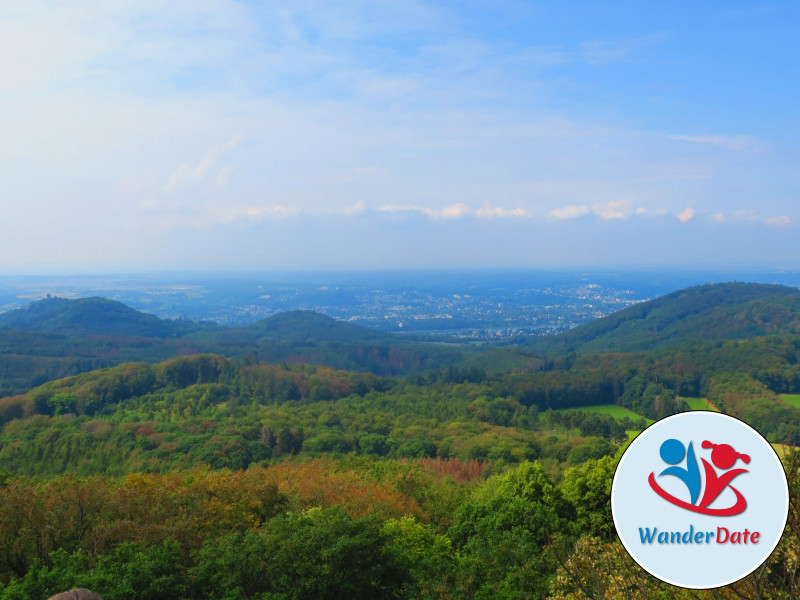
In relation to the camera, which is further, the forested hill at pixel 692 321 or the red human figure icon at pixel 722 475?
the forested hill at pixel 692 321

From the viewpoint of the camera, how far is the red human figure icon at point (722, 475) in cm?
466

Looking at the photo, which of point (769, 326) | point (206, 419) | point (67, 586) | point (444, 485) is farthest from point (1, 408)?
point (769, 326)

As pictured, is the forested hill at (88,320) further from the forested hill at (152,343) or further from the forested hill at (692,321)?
the forested hill at (692,321)

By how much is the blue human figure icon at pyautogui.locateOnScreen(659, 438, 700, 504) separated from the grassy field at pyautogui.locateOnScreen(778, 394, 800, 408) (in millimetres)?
74229

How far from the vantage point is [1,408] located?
5253 cm

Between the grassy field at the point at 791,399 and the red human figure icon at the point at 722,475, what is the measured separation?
74005 mm

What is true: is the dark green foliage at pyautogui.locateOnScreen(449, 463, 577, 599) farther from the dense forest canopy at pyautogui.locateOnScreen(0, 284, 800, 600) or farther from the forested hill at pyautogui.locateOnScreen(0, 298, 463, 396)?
the forested hill at pyautogui.locateOnScreen(0, 298, 463, 396)

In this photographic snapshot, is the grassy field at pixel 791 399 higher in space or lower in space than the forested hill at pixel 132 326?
lower

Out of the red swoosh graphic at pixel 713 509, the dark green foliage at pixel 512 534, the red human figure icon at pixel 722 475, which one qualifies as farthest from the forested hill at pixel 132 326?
the red human figure icon at pixel 722 475

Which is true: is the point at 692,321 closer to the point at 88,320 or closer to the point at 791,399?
the point at 791,399

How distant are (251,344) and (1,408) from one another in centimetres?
6971

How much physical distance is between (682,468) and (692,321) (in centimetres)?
14393

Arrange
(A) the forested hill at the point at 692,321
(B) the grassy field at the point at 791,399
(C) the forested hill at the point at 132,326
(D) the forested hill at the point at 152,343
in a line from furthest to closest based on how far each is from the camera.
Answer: (C) the forested hill at the point at 132,326 < (A) the forested hill at the point at 692,321 < (D) the forested hill at the point at 152,343 < (B) the grassy field at the point at 791,399

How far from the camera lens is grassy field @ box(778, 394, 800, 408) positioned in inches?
2499
